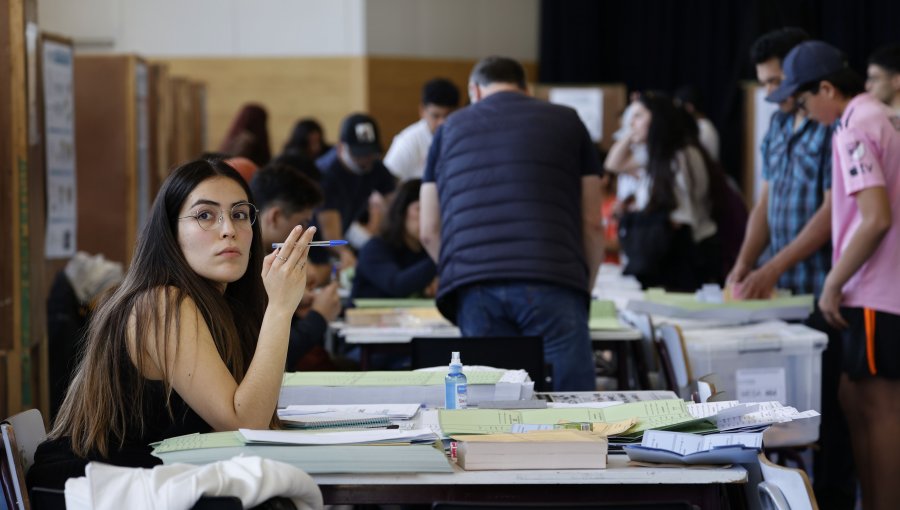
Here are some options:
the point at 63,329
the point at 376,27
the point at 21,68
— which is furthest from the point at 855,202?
the point at 376,27

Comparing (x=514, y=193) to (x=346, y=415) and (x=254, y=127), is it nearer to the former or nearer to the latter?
(x=346, y=415)

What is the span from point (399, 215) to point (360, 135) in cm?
143

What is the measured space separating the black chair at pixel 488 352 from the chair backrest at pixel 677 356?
0.35 metres

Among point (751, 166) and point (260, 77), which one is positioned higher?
point (260, 77)

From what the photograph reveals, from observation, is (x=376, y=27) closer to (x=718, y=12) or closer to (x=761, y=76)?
(x=718, y=12)

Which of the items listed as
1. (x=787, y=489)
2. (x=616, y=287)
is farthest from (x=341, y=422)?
(x=616, y=287)

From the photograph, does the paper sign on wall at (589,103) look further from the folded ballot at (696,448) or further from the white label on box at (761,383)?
the folded ballot at (696,448)

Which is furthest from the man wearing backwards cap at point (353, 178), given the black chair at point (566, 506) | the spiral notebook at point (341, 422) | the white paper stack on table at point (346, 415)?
the black chair at point (566, 506)

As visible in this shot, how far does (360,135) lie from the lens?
6.01 meters

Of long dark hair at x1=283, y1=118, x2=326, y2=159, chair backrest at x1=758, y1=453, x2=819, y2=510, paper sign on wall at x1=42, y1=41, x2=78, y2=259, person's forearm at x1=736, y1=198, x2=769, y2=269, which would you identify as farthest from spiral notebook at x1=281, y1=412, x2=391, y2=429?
long dark hair at x1=283, y1=118, x2=326, y2=159

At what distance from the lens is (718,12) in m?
10.6

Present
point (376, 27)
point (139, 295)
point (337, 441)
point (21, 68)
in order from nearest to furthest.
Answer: point (337, 441), point (139, 295), point (21, 68), point (376, 27)

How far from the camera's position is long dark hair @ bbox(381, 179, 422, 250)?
463 cm

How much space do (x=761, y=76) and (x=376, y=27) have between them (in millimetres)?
6087
